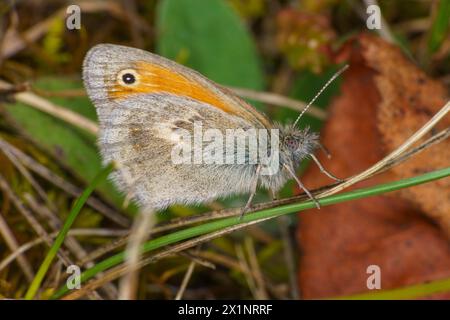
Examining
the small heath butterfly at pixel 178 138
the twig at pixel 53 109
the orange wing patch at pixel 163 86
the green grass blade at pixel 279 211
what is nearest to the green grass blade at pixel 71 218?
the green grass blade at pixel 279 211

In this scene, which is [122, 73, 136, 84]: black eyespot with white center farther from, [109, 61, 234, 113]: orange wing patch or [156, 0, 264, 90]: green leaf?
[156, 0, 264, 90]: green leaf

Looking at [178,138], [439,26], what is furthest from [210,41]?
[439,26]

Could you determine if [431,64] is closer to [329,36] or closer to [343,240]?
[329,36]

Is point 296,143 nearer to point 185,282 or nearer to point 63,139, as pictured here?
point 185,282

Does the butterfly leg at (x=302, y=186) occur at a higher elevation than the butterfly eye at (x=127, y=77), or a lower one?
lower

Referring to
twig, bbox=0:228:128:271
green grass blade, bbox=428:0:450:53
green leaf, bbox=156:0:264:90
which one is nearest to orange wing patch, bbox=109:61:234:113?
twig, bbox=0:228:128:271

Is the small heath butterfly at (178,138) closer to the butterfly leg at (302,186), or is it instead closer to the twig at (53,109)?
the butterfly leg at (302,186)

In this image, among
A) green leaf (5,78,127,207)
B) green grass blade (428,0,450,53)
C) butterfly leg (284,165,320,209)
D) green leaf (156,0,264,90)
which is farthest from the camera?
green leaf (156,0,264,90)

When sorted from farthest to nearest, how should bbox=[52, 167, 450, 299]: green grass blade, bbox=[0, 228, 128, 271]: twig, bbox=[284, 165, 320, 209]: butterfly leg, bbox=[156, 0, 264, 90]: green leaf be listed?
1. bbox=[156, 0, 264, 90]: green leaf
2. bbox=[0, 228, 128, 271]: twig
3. bbox=[284, 165, 320, 209]: butterfly leg
4. bbox=[52, 167, 450, 299]: green grass blade
